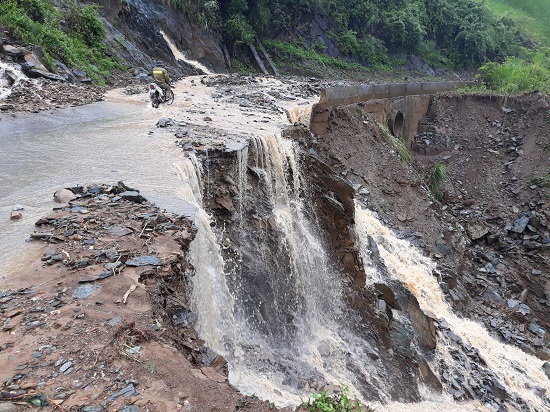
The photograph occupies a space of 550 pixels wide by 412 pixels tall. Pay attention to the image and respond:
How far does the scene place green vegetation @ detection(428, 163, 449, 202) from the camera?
15.8 meters

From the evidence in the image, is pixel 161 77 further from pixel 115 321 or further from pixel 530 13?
pixel 530 13

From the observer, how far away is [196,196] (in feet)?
23.6

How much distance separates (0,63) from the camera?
36.3ft

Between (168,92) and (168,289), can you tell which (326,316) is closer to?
(168,289)

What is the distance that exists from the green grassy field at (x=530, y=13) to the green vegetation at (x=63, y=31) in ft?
144

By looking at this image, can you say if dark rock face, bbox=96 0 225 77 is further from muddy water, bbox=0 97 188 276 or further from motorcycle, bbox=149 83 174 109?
muddy water, bbox=0 97 188 276

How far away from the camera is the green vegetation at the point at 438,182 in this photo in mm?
15812

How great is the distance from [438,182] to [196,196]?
1181 cm

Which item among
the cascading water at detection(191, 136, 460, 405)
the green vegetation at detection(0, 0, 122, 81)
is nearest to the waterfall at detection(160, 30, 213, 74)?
the green vegetation at detection(0, 0, 122, 81)

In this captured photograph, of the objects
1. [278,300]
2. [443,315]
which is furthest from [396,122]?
[278,300]

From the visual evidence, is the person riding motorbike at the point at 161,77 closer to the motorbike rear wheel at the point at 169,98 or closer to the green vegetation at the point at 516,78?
the motorbike rear wheel at the point at 169,98

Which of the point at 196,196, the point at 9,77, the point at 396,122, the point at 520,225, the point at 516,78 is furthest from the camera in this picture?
the point at 516,78

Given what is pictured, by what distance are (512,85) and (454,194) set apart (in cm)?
791

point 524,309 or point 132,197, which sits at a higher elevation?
point 132,197
